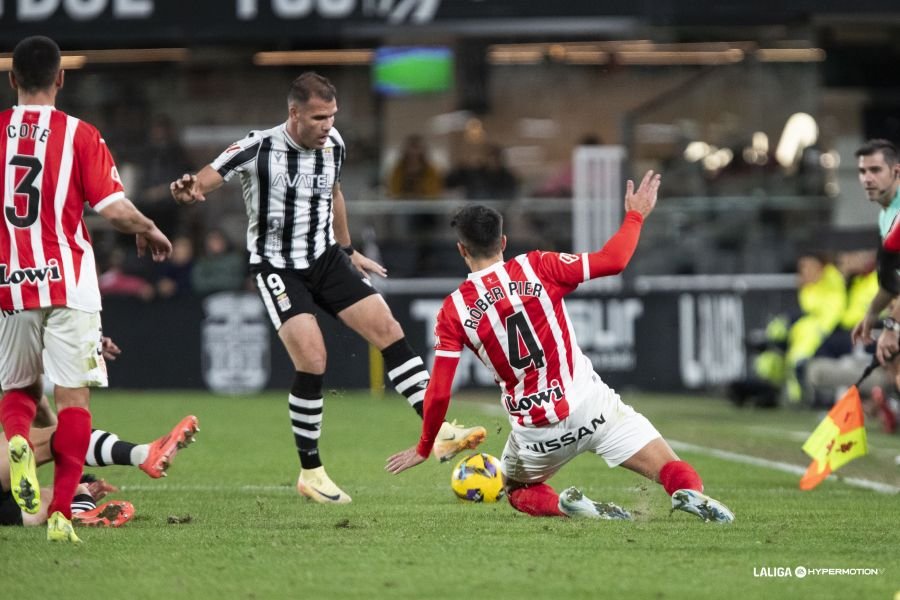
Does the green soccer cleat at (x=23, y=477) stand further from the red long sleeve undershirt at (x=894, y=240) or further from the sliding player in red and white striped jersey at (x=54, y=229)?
the red long sleeve undershirt at (x=894, y=240)

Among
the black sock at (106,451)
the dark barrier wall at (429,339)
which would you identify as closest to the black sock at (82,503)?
the black sock at (106,451)

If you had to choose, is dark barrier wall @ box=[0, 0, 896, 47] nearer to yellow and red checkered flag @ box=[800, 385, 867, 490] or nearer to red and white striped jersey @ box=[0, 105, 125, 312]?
yellow and red checkered flag @ box=[800, 385, 867, 490]

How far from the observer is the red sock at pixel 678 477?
21.6ft

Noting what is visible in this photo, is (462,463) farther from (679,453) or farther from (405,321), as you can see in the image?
(405,321)

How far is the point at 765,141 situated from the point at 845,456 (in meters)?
13.3

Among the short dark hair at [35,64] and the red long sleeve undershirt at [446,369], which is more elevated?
the short dark hair at [35,64]

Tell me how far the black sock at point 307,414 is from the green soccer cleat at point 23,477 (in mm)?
2108

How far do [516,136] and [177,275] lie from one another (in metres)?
7.74

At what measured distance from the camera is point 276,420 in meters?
13.8

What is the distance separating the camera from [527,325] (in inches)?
257

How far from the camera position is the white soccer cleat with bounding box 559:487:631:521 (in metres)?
6.77

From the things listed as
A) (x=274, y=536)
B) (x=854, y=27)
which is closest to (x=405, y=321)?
(x=854, y=27)

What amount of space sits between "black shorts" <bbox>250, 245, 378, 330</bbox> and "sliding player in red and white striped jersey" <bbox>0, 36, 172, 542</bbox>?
5.69 ft

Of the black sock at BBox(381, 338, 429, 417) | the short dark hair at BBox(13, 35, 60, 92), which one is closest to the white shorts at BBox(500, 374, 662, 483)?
the black sock at BBox(381, 338, 429, 417)
